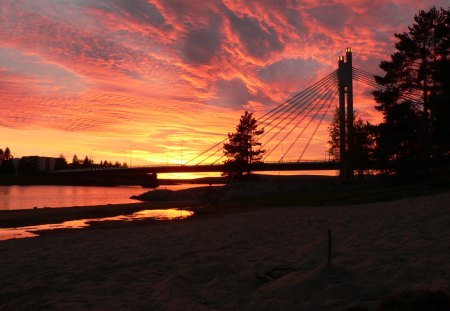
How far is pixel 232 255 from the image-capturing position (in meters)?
8.71

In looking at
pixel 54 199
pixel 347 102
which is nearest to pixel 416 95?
pixel 347 102

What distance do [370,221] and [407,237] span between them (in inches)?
133

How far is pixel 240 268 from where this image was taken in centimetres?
727

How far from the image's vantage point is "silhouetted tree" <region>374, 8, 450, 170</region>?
32750 millimetres

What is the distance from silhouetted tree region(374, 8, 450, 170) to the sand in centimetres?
2365

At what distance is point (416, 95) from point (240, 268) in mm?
33746

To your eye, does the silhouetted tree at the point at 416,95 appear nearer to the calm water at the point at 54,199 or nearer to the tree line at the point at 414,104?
the tree line at the point at 414,104

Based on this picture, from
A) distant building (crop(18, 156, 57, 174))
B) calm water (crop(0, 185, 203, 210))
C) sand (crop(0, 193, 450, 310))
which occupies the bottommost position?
calm water (crop(0, 185, 203, 210))

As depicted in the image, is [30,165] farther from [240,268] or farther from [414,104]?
[240,268]

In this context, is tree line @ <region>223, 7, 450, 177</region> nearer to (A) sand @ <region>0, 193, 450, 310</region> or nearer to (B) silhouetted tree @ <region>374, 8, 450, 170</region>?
(B) silhouetted tree @ <region>374, 8, 450, 170</region>

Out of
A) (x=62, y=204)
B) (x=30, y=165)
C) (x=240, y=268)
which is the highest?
(x=30, y=165)

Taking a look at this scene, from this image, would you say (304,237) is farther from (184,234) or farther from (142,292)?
(142,292)

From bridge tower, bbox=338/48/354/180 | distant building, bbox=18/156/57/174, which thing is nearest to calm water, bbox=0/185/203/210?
bridge tower, bbox=338/48/354/180

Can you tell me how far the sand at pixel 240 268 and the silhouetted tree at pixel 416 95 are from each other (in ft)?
77.6
